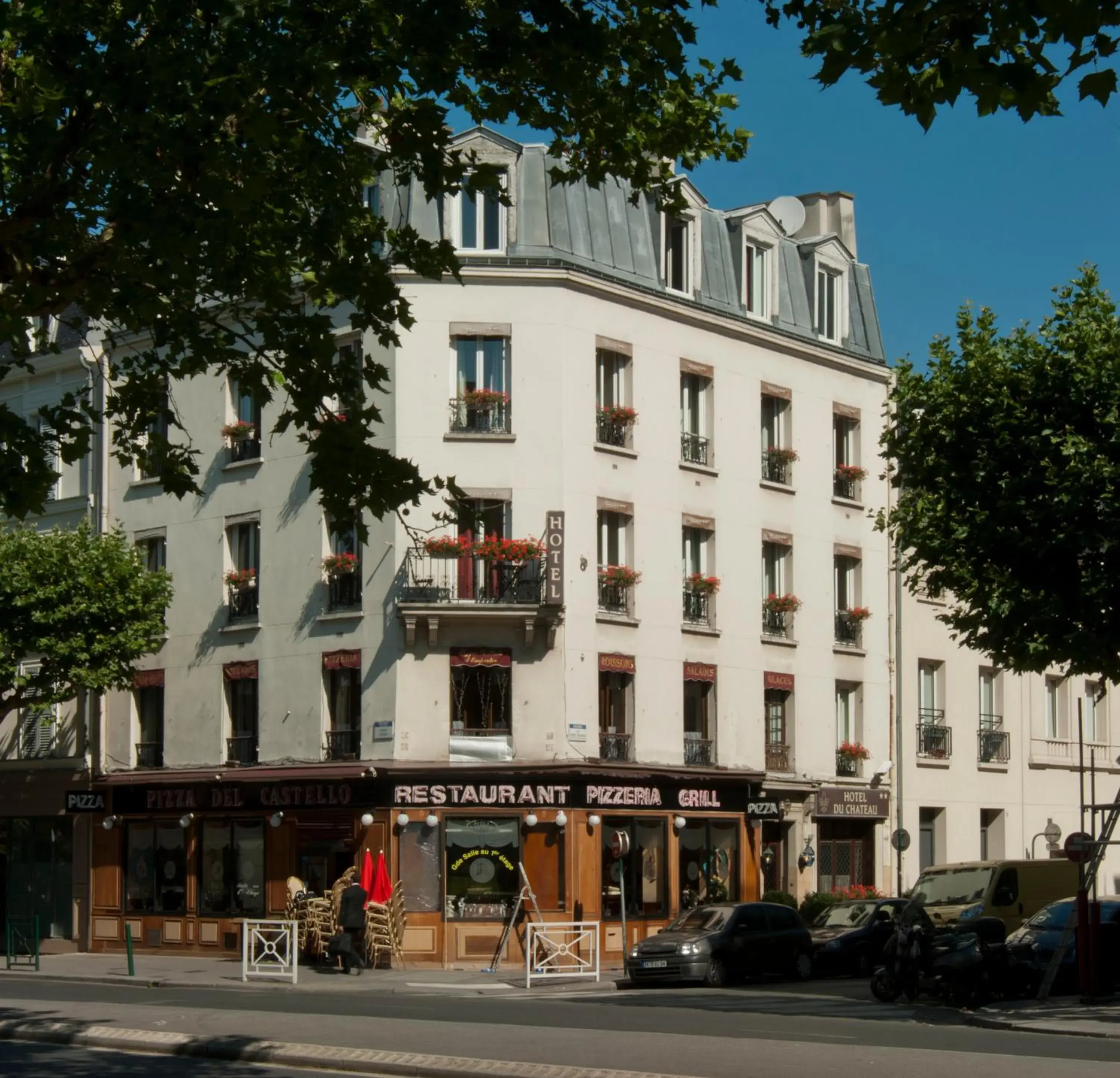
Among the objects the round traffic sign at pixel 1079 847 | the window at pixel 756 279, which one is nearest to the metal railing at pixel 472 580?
the window at pixel 756 279

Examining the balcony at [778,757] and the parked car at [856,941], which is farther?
the balcony at [778,757]

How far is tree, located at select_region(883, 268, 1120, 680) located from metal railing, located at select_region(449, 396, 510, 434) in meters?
11.4

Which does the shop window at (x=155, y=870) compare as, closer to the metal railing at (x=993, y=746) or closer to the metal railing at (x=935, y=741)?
the metal railing at (x=935, y=741)

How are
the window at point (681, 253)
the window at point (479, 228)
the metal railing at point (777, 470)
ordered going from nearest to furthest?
the window at point (479, 228) → the window at point (681, 253) → the metal railing at point (777, 470)

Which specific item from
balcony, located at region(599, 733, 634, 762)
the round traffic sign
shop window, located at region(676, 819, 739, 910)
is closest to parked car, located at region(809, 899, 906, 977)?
shop window, located at region(676, 819, 739, 910)

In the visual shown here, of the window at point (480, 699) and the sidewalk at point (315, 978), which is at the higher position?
the window at point (480, 699)

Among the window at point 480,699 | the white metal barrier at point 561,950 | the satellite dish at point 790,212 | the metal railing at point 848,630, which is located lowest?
the white metal barrier at point 561,950

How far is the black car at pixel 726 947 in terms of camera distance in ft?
99.9

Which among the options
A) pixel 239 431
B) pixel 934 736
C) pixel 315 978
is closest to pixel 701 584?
pixel 934 736

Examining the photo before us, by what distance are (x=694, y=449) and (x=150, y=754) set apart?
13337mm

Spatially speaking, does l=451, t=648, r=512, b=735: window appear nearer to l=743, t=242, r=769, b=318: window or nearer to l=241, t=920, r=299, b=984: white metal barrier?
l=241, t=920, r=299, b=984: white metal barrier

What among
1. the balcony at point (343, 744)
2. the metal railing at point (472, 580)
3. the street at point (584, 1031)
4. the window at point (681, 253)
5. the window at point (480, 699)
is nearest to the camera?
the street at point (584, 1031)

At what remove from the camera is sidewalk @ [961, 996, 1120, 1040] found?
20781 mm

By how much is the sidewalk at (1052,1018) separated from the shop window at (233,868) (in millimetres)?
17432
